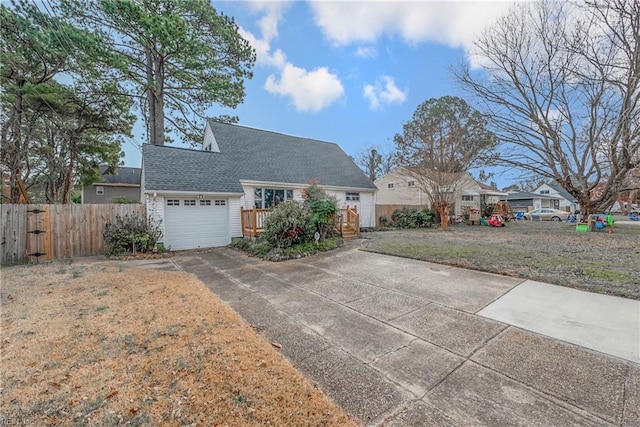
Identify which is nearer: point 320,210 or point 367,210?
point 320,210

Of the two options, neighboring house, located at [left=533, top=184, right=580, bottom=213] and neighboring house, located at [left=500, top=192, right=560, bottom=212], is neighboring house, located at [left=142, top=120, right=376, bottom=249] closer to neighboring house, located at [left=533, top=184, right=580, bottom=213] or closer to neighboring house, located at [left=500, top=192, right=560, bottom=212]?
neighboring house, located at [left=500, top=192, right=560, bottom=212]

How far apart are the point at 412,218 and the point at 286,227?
11734 mm

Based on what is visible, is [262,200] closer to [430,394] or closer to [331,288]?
[331,288]

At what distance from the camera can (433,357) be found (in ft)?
9.30

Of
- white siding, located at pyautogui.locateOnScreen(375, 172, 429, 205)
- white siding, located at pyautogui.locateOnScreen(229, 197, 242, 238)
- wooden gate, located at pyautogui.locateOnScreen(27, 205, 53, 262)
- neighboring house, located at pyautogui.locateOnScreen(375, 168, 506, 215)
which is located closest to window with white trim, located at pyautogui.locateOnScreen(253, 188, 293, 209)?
white siding, located at pyautogui.locateOnScreen(229, 197, 242, 238)

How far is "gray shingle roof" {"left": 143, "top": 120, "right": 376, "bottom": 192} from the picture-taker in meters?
10.7

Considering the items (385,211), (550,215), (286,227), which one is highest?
(385,211)

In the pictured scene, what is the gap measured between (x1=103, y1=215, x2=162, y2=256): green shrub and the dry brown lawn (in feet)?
15.5

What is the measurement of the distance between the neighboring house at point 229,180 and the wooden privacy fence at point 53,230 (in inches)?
62.0

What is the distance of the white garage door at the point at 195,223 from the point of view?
33.8 feet

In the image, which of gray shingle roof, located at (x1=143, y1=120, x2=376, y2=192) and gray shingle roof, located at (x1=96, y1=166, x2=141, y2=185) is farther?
gray shingle roof, located at (x1=96, y1=166, x2=141, y2=185)

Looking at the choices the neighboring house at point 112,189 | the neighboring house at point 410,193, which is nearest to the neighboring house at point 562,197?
the neighboring house at point 410,193

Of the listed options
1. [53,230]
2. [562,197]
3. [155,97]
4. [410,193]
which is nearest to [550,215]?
[410,193]

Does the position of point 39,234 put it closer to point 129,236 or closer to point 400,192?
point 129,236
